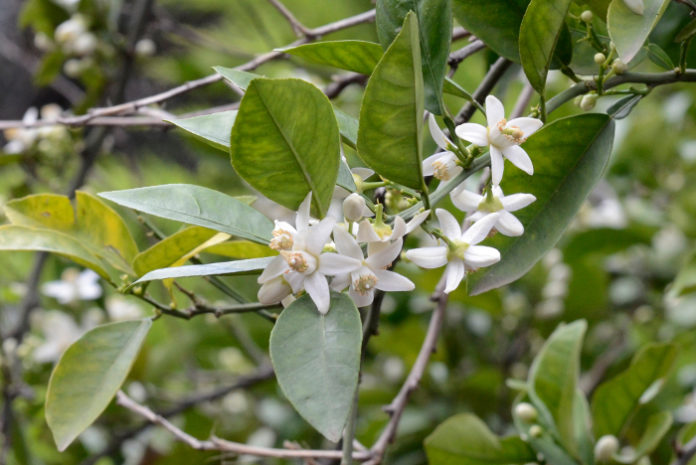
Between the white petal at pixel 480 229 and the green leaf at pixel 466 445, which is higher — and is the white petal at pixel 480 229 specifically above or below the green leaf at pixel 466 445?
above

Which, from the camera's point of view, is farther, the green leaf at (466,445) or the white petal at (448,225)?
the green leaf at (466,445)

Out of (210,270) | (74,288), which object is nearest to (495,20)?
(210,270)

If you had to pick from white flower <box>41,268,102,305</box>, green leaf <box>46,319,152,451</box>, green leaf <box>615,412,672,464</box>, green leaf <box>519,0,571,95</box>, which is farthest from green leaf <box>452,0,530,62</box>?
white flower <box>41,268,102,305</box>

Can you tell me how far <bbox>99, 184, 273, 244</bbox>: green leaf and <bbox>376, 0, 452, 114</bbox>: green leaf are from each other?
0.15 m

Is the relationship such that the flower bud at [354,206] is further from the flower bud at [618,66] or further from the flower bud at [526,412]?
the flower bud at [526,412]

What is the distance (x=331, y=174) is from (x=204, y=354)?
49.8 inches

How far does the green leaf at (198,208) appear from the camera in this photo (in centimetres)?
49

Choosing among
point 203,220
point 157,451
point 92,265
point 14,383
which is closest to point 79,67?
point 14,383

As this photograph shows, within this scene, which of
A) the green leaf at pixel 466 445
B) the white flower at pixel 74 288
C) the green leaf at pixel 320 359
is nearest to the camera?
the green leaf at pixel 320 359

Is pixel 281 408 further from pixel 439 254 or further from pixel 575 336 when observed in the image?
pixel 439 254

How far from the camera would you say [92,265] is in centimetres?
63

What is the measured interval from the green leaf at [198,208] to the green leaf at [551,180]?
16cm

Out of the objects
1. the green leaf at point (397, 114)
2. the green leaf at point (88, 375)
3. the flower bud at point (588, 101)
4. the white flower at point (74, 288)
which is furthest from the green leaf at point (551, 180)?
the white flower at point (74, 288)

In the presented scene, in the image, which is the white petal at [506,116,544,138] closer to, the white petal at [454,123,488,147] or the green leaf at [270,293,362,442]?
the white petal at [454,123,488,147]
